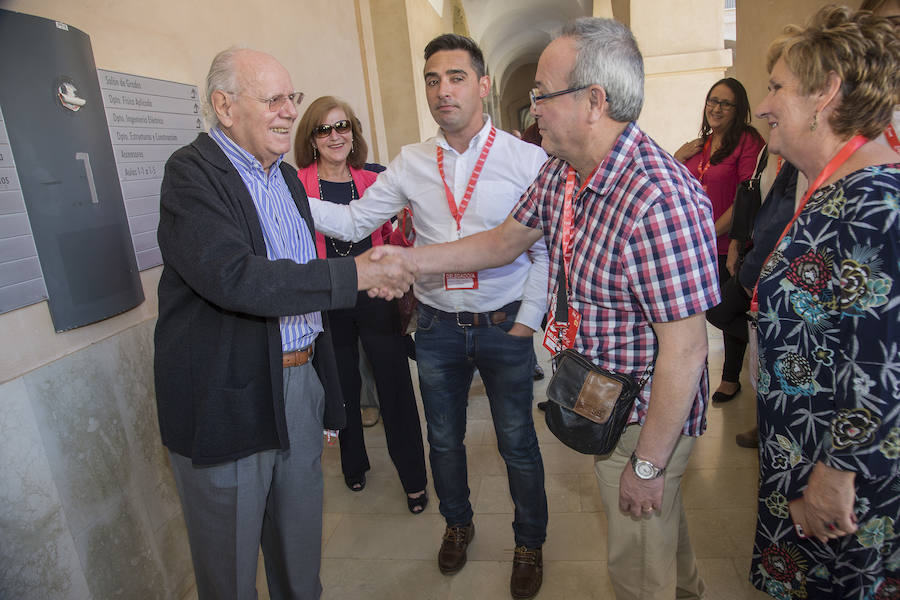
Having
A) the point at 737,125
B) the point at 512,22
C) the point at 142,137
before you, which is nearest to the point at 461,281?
the point at 142,137

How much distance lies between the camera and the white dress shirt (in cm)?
212

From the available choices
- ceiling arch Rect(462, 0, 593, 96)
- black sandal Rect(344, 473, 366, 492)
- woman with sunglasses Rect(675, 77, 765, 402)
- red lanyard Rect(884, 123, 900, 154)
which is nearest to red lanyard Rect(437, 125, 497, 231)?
red lanyard Rect(884, 123, 900, 154)

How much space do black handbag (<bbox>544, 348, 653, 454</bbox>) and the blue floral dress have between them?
14.3 inches

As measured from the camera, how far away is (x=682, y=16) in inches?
250

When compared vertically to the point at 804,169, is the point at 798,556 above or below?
below

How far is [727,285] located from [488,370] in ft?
5.86

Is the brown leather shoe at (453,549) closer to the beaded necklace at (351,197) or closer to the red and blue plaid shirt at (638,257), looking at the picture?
the red and blue plaid shirt at (638,257)

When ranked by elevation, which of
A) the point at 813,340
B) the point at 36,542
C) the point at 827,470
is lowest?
the point at 36,542

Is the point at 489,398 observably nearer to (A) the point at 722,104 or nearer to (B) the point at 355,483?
(B) the point at 355,483

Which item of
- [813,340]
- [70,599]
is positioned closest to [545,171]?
[813,340]

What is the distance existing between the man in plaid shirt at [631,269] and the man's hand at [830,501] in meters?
0.29

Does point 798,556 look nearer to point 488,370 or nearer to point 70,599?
point 488,370

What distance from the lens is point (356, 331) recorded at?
115 inches

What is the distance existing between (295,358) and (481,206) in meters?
0.91
